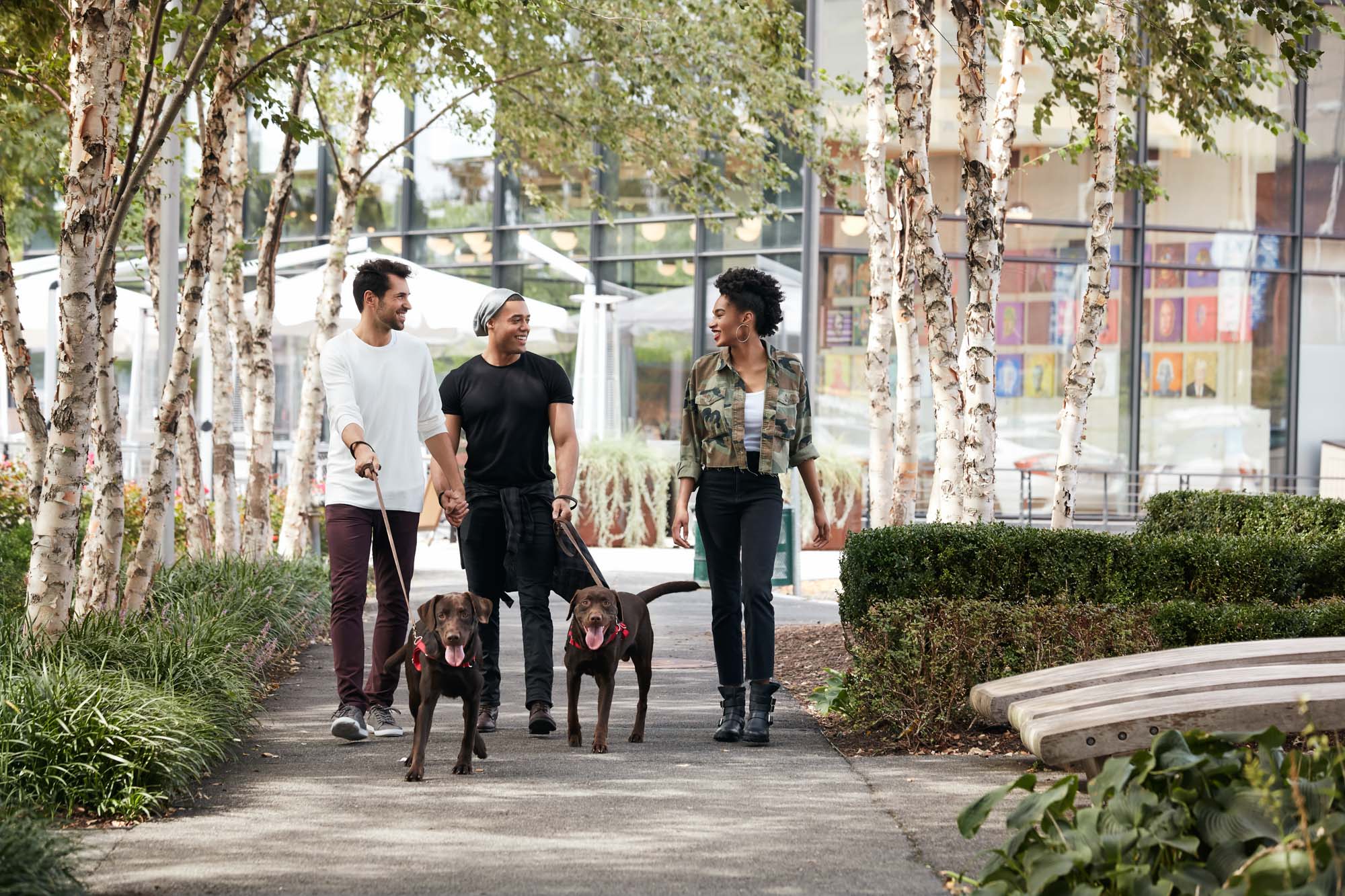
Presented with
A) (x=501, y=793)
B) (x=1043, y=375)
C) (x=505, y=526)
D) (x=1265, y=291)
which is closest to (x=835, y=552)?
(x=1043, y=375)

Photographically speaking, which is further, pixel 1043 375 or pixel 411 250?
pixel 411 250

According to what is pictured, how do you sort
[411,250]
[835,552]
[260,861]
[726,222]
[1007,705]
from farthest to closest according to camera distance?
1. [411,250]
2. [726,222]
3. [835,552]
4. [1007,705]
5. [260,861]

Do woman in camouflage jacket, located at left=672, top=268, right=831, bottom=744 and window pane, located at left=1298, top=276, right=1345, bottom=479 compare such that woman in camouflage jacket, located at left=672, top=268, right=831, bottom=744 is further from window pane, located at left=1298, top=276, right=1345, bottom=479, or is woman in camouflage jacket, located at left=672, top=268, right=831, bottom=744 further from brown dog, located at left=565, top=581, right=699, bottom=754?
window pane, located at left=1298, top=276, right=1345, bottom=479

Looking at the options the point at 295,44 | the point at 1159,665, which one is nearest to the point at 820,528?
the point at 1159,665

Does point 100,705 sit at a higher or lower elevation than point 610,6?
lower

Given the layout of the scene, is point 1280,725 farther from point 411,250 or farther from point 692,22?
point 411,250

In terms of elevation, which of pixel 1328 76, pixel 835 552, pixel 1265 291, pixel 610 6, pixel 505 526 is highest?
pixel 1328 76

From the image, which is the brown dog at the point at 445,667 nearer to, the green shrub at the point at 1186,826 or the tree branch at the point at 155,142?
the green shrub at the point at 1186,826

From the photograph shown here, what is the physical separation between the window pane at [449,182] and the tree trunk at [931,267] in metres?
14.7

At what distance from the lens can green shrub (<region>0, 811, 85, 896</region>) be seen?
351cm

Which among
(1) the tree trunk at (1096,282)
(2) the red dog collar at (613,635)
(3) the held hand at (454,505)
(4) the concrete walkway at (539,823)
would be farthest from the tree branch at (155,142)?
(1) the tree trunk at (1096,282)

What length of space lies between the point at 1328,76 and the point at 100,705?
19.8 m

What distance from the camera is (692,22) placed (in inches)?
455

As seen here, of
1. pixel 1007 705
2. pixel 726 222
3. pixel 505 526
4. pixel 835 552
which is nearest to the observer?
pixel 1007 705
